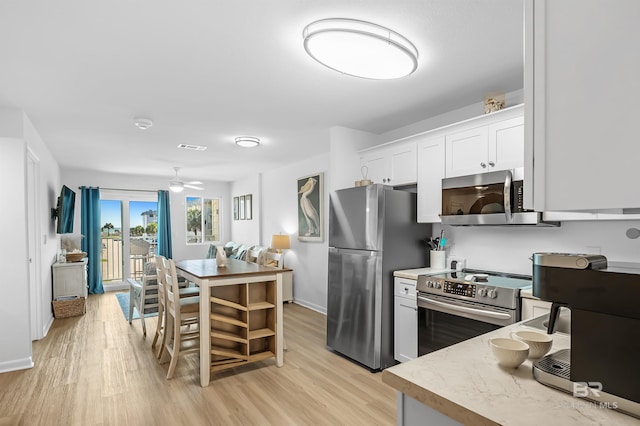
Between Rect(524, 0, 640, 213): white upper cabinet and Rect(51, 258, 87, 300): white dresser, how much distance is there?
6.25 meters

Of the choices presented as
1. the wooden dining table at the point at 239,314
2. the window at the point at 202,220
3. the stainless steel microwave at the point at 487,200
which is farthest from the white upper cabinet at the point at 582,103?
the window at the point at 202,220

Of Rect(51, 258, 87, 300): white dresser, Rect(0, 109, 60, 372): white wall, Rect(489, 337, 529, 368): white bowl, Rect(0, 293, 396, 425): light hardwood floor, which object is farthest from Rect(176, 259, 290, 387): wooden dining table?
Rect(51, 258, 87, 300): white dresser

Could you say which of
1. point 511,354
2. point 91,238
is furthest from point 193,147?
point 511,354

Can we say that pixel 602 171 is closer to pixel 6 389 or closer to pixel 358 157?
pixel 358 157

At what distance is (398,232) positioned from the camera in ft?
10.7

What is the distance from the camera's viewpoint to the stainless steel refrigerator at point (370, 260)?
317cm

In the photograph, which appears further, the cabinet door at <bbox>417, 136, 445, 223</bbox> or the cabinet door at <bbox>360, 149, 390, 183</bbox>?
the cabinet door at <bbox>360, 149, 390, 183</bbox>

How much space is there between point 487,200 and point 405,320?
4.07ft

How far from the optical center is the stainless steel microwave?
2.53 metres

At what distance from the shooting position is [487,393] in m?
0.95

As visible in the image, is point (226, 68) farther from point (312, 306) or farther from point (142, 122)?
point (312, 306)

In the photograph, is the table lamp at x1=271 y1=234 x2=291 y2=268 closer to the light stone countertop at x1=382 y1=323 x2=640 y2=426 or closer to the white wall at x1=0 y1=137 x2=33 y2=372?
the white wall at x1=0 y1=137 x2=33 y2=372

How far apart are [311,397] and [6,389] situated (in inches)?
98.4

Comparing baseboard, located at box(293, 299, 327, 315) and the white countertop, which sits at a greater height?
the white countertop
